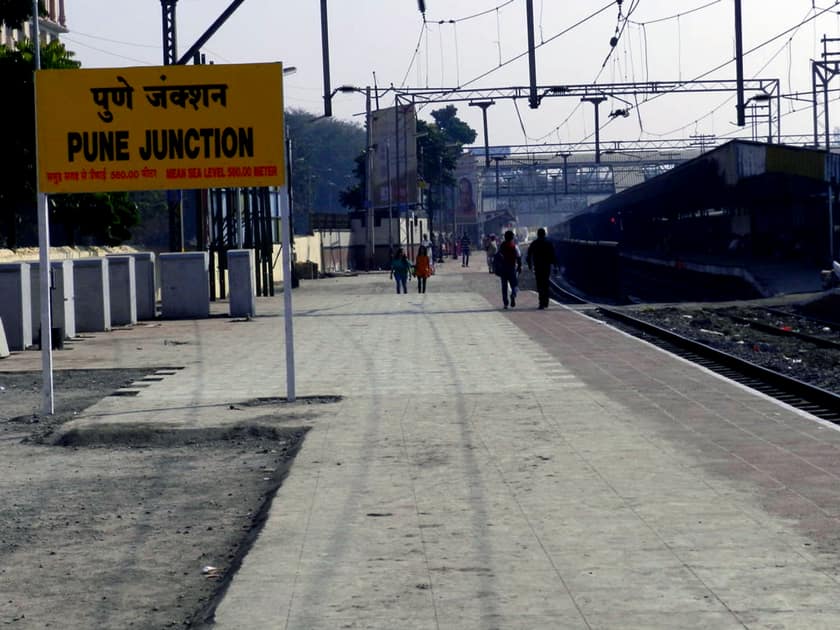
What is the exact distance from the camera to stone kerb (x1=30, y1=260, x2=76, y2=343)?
22703 millimetres

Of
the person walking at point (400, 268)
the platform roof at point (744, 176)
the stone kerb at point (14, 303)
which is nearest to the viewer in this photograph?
the stone kerb at point (14, 303)

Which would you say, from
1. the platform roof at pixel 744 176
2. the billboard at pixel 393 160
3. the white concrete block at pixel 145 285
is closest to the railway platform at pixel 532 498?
the white concrete block at pixel 145 285

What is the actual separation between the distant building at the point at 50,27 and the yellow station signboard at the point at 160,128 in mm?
63309

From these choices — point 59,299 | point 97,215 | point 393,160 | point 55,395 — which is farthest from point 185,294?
point 393,160

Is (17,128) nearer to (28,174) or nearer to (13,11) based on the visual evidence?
(28,174)

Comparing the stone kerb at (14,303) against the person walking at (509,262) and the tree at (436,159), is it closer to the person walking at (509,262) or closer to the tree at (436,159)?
the person walking at (509,262)

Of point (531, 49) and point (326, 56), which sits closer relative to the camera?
point (531, 49)

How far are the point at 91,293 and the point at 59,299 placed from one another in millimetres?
3151

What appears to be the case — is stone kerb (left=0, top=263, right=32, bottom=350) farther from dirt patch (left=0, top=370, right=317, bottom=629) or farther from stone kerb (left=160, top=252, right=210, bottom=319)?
dirt patch (left=0, top=370, right=317, bottom=629)

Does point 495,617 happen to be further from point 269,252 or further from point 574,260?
point 574,260

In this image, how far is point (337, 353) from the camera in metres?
19.8

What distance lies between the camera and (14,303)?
2186cm

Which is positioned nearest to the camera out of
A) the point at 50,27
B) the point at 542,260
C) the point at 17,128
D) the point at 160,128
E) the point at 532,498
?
the point at 532,498

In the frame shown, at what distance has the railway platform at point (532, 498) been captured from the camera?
591cm
